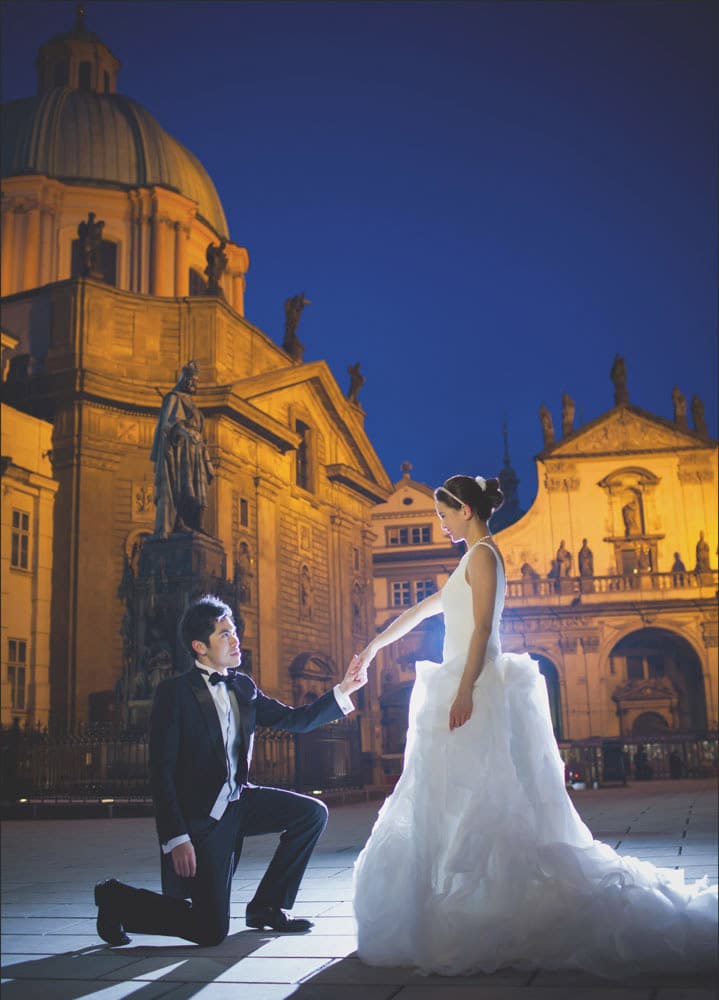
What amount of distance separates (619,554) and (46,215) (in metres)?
26.8

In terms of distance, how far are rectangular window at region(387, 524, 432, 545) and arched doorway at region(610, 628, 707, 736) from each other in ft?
34.2

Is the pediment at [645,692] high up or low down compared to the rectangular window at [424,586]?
down

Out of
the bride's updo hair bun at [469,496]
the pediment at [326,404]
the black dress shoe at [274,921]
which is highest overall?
the pediment at [326,404]

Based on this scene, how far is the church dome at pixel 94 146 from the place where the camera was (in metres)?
36.4

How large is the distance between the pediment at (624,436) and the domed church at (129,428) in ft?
32.7

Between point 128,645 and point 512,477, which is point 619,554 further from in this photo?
point 128,645

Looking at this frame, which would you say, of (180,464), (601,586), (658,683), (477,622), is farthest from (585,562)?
(477,622)

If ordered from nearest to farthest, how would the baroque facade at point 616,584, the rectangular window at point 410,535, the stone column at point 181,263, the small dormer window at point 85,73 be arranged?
1. the stone column at point 181,263
2. the small dormer window at point 85,73
3. the baroque facade at point 616,584
4. the rectangular window at point 410,535

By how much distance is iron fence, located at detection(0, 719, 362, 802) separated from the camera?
18.0m

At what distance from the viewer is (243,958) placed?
4527 millimetres

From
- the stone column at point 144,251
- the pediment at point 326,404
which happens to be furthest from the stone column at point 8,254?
the pediment at point 326,404

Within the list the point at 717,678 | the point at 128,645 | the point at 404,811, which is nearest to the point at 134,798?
the point at 128,645

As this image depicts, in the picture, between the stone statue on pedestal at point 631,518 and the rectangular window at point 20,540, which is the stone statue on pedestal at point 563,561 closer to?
the stone statue on pedestal at point 631,518

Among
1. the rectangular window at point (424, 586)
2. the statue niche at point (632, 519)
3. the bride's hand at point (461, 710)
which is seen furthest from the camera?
the rectangular window at point (424, 586)
